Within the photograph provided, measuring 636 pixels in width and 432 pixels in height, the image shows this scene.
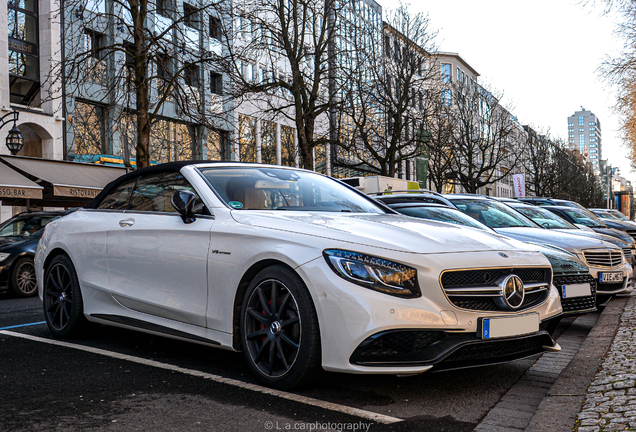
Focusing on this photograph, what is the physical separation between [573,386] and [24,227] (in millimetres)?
10860

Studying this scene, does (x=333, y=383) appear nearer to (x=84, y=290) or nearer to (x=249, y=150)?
(x=84, y=290)

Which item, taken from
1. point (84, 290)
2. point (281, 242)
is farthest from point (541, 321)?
point (84, 290)

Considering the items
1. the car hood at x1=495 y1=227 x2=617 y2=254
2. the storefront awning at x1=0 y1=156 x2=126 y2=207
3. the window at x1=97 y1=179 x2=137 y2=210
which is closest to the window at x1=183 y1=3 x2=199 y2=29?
the storefront awning at x1=0 y1=156 x2=126 y2=207

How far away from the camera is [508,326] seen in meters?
3.97

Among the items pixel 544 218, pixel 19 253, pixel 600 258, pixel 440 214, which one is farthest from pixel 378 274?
pixel 19 253

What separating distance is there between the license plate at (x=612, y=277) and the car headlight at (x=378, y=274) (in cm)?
574

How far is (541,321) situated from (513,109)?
47.1 meters

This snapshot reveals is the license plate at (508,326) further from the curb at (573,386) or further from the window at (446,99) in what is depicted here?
the window at (446,99)

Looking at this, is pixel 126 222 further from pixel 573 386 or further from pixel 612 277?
pixel 612 277

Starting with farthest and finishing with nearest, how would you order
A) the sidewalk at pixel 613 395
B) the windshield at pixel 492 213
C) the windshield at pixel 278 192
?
the windshield at pixel 492 213 < the windshield at pixel 278 192 < the sidewalk at pixel 613 395

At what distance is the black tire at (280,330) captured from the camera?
3.89 m

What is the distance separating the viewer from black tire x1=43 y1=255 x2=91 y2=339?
592 cm

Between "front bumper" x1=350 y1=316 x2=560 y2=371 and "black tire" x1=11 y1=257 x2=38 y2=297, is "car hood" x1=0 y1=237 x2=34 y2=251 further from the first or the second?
"front bumper" x1=350 y1=316 x2=560 y2=371

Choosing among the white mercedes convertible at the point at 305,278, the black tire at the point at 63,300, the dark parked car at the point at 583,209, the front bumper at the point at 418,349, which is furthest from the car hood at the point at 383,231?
the dark parked car at the point at 583,209
